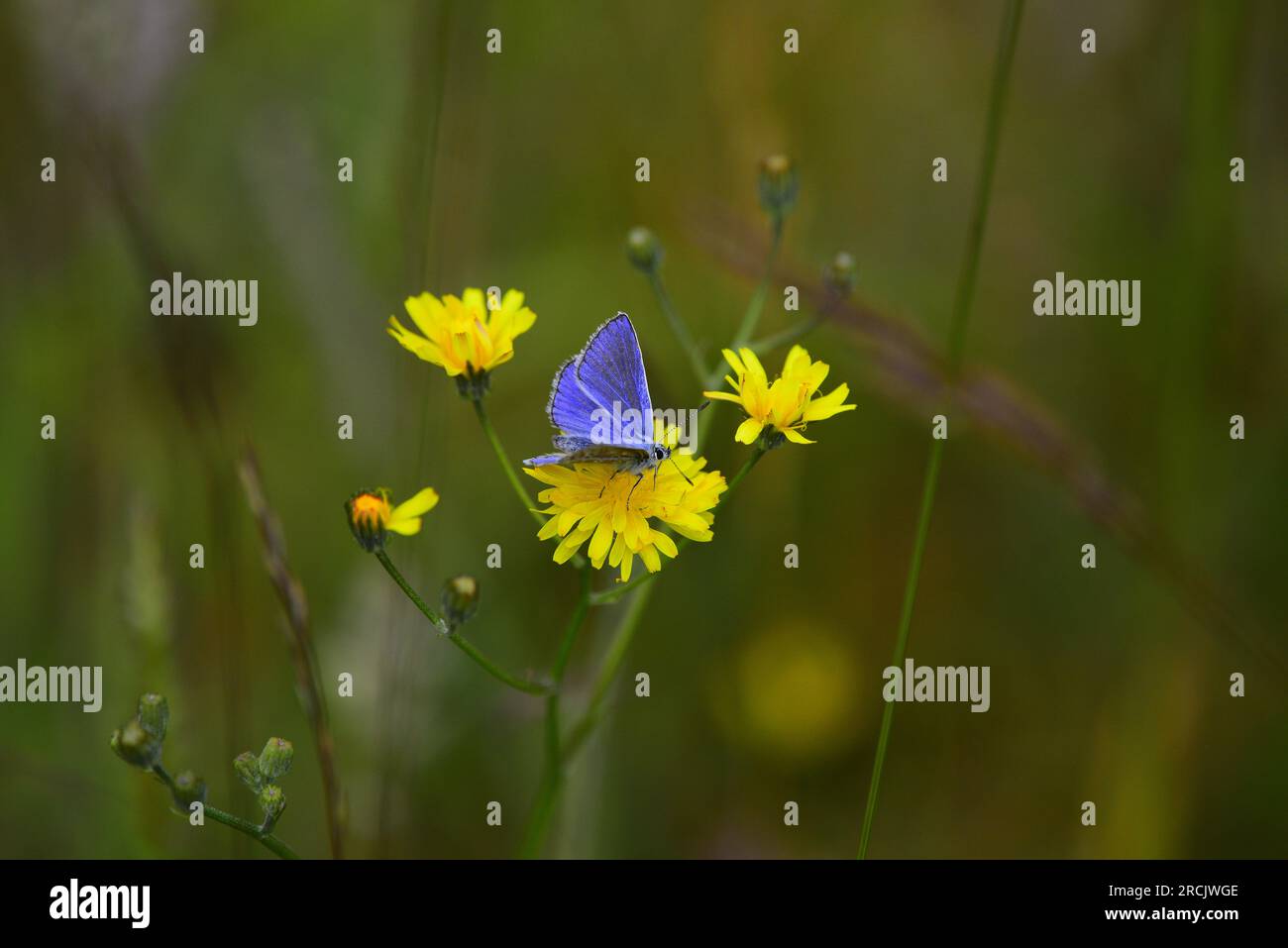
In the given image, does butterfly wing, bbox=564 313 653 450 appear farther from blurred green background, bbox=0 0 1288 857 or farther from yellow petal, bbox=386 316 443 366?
blurred green background, bbox=0 0 1288 857

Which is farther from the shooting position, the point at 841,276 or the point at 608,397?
the point at 841,276

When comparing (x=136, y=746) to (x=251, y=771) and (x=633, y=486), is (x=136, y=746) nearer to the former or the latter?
(x=251, y=771)

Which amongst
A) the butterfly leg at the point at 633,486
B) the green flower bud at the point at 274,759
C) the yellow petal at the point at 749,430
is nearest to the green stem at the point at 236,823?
the green flower bud at the point at 274,759

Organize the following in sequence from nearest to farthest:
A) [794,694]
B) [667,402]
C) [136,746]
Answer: [136,746] → [667,402] → [794,694]

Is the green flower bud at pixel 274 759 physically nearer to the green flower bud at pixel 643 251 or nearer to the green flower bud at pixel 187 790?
the green flower bud at pixel 187 790

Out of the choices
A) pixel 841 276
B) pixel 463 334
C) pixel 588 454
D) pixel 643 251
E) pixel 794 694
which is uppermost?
pixel 643 251

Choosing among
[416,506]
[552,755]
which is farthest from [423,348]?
[552,755]

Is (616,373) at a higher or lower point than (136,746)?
higher

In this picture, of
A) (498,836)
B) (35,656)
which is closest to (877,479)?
(498,836)

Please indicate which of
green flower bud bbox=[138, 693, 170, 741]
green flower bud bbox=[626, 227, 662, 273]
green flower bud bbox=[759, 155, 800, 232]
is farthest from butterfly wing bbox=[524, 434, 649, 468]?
green flower bud bbox=[759, 155, 800, 232]
